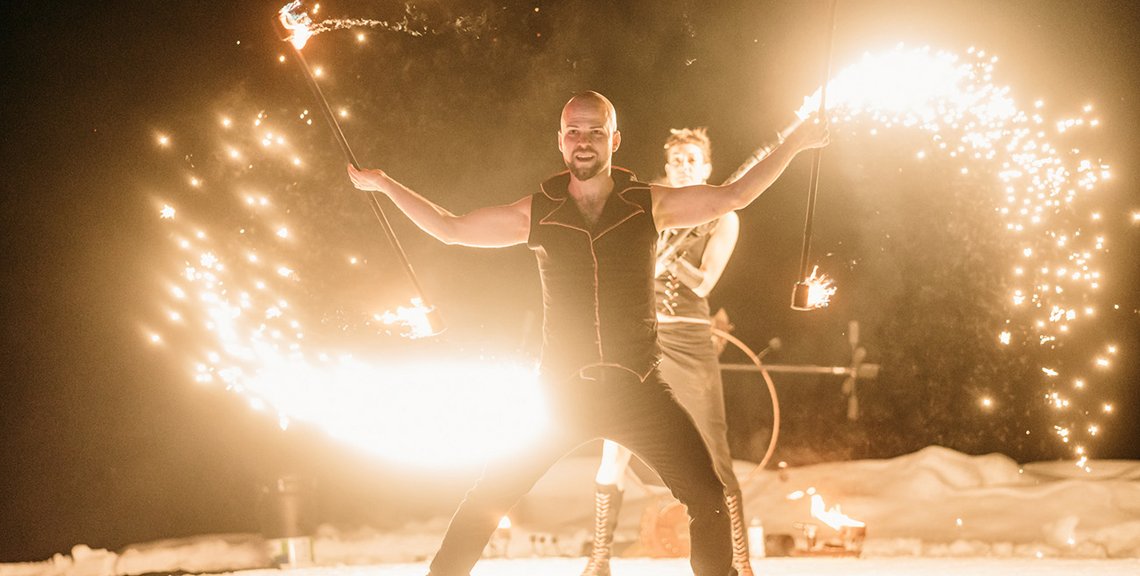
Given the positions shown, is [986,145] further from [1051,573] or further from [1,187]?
[1,187]

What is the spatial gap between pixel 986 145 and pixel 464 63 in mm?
3550

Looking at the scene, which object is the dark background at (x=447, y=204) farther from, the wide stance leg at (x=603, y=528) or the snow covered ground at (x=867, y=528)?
the wide stance leg at (x=603, y=528)

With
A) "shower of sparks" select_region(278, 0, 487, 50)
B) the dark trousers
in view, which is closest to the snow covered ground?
the dark trousers

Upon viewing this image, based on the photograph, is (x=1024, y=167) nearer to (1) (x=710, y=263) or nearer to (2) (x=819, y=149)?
(1) (x=710, y=263)

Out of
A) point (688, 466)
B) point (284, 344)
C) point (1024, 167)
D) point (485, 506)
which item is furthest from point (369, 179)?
point (1024, 167)

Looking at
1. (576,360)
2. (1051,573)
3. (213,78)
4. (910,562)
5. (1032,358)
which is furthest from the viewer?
(1032,358)

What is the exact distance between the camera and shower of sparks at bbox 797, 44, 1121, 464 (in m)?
6.70

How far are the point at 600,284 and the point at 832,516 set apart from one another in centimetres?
351

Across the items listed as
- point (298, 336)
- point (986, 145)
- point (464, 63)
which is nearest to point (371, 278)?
point (298, 336)

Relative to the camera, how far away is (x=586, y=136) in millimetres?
3480

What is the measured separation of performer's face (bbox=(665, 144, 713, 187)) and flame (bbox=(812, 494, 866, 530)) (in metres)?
2.44

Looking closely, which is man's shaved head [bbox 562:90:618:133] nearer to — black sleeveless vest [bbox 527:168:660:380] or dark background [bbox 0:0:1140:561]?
black sleeveless vest [bbox 527:168:660:380]

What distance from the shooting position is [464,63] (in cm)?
734

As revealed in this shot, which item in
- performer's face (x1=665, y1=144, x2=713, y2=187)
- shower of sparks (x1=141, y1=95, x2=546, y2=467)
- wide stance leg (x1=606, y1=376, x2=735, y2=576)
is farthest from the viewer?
shower of sparks (x1=141, y1=95, x2=546, y2=467)
